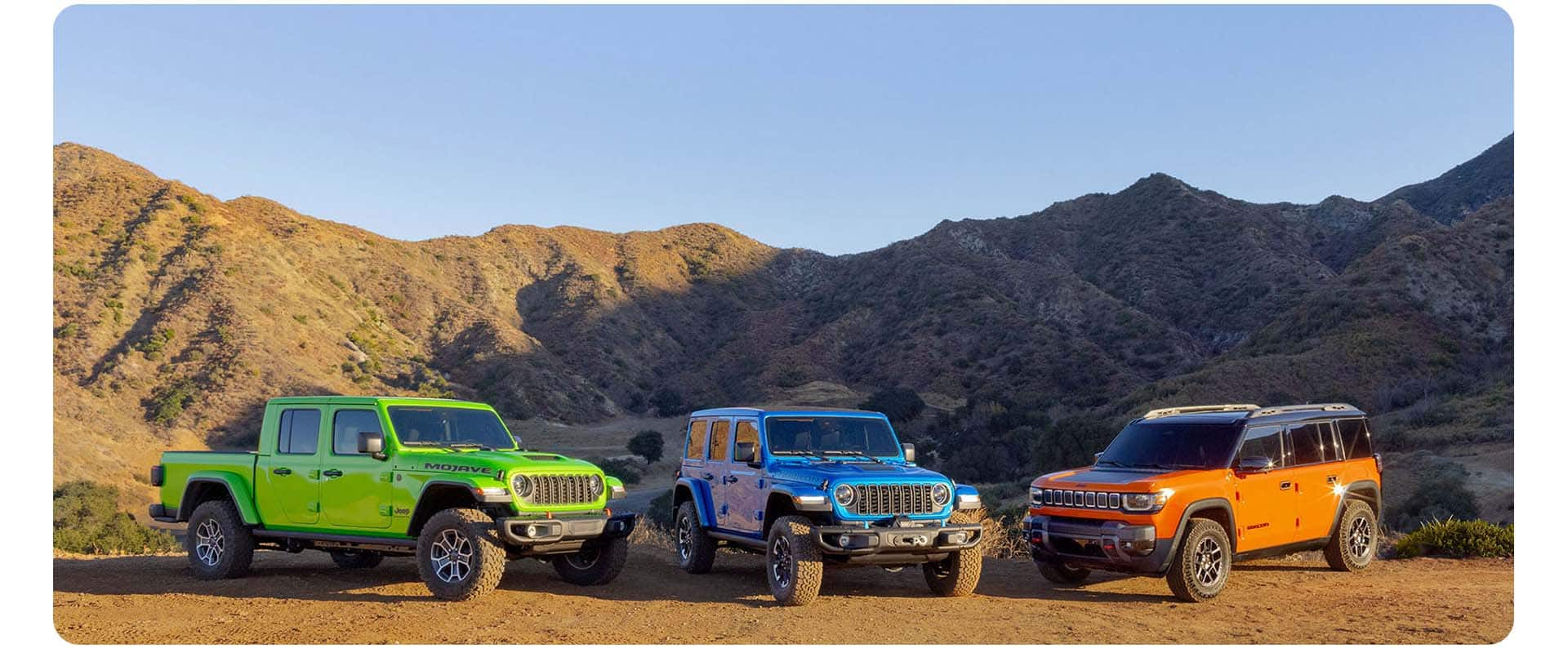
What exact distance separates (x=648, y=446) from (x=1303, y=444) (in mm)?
41391

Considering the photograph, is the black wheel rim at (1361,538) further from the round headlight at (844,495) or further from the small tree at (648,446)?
the small tree at (648,446)

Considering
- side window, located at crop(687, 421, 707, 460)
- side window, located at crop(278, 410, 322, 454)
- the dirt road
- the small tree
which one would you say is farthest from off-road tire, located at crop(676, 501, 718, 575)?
the small tree

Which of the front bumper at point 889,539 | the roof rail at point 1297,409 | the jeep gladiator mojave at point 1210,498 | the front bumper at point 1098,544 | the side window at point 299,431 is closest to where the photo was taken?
the front bumper at point 889,539

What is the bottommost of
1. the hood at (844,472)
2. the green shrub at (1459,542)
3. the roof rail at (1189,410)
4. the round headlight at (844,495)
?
the green shrub at (1459,542)

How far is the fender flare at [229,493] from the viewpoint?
11734 mm

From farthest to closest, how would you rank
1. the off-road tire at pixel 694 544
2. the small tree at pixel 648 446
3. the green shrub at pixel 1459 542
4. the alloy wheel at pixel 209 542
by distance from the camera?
1. the small tree at pixel 648 446
2. the green shrub at pixel 1459 542
3. the off-road tire at pixel 694 544
4. the alloy wheel at pixel 209 542

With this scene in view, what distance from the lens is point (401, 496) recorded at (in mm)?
10688

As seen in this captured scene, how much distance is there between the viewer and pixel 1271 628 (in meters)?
9.25

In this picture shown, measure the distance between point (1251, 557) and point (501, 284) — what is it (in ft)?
272

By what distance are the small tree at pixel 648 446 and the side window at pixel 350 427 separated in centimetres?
4008

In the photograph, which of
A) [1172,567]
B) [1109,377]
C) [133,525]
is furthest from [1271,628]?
[1109,377]

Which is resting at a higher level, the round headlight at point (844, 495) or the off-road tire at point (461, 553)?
the round headlight at point (844, 495)

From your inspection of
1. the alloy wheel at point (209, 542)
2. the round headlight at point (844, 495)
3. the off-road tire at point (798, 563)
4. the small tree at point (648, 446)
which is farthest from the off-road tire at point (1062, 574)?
the small tree at point (648, 446)

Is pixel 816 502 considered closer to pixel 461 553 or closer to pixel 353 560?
pixel 461 553
